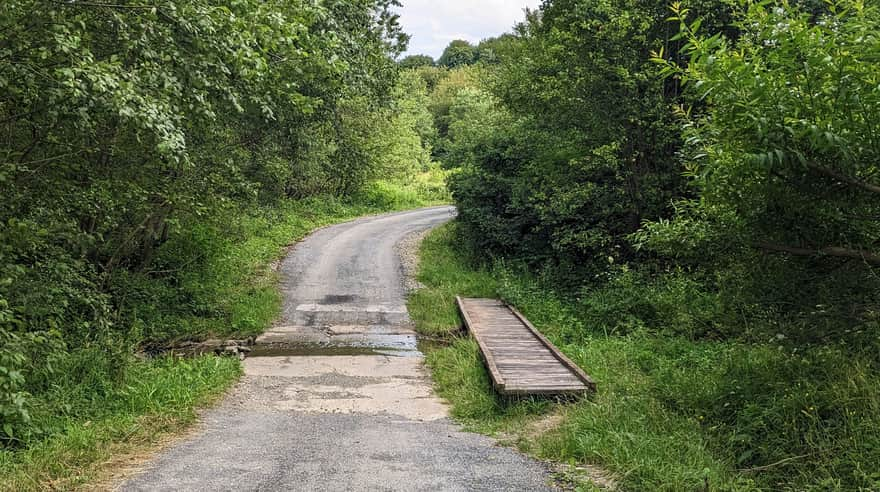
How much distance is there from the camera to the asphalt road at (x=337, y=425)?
5156 mm

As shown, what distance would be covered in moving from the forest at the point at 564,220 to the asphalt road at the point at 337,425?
1.68 ft

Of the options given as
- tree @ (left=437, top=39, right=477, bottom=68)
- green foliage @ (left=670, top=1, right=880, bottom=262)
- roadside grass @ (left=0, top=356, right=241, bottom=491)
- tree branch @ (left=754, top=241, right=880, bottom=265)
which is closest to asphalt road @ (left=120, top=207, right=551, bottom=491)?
roadside grass @ (left=0, top=356, right=241, bottom=491)

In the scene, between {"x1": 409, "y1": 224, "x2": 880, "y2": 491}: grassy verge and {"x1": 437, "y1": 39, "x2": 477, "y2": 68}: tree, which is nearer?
{"x1": 409, "y1": 224, "x2": 880, "y2": 491}: grassy verge

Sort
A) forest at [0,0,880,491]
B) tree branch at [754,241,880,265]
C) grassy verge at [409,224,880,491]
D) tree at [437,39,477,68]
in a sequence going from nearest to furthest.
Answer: grassy verge at [409,224,880,491] < forest at [0,0,880,491] < tree branch at [754,241,880,265] < tree at [437,39,477,68]

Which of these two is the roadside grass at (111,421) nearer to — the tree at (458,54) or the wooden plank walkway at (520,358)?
the wooden plank walkway at (520,358)

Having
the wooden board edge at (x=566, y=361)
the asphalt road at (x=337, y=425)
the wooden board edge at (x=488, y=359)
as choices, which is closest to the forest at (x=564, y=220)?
the wooden board edge at (x=488, y=359)

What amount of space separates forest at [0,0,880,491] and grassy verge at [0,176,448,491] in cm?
5

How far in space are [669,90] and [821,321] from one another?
8989mm

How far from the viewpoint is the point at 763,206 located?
5379 millimetres

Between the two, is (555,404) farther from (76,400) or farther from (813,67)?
(76,400)

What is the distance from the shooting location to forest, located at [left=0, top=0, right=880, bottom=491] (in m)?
4.72

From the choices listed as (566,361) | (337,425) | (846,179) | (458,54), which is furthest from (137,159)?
(458,54)

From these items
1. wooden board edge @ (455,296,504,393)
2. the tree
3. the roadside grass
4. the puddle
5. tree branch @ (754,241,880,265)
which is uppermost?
the tree

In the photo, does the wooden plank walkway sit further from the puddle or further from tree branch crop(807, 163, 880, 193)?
tree branch crop(807, 163, 880, 193)
